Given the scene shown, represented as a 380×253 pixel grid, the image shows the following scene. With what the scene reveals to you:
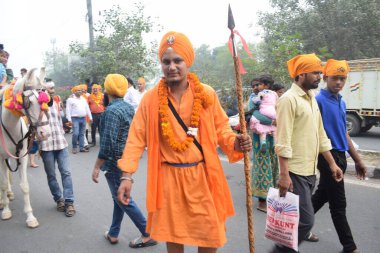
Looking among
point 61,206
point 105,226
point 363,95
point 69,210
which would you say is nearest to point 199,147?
point 105,226

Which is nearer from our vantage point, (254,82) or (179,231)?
(179,231)

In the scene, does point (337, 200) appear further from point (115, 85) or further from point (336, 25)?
point (336, 25)

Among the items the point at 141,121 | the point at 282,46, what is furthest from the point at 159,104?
the point at 282,46

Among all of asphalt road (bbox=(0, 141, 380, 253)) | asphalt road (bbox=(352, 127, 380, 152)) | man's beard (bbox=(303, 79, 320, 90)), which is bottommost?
asphalt road (bbox=(352, 127, 380, 152))

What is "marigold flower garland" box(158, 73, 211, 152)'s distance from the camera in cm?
227

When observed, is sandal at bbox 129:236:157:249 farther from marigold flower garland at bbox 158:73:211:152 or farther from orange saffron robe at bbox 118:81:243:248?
marigold flower garland at bbox 158:73:211:152

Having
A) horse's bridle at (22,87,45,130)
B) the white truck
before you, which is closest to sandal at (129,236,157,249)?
horse's bridle at (22,87,45,130)

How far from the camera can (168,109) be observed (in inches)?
92.6

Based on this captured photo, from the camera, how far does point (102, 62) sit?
13.8m

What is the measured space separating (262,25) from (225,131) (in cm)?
1746

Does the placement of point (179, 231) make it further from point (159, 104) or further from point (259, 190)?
point (259, 190)

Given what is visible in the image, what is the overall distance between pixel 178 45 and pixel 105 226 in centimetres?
286

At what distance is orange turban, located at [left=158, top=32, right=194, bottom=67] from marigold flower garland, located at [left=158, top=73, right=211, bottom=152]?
21 cm

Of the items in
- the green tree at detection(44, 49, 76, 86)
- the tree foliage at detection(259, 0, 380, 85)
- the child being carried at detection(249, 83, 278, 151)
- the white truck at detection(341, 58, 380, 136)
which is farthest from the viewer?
the green tree at detection(44, 49, 76, 86)
